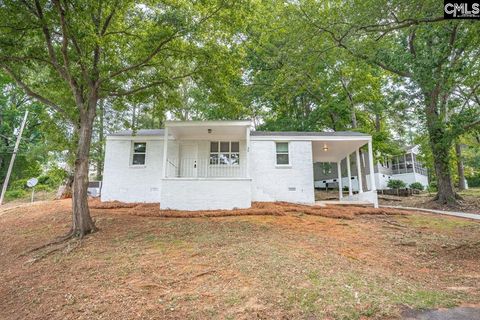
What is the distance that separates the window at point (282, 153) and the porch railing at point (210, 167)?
1745 mm

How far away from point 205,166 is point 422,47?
11675 millimetres

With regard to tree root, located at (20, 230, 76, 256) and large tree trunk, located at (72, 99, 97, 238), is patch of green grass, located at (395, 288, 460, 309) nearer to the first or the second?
large tree trunk, located at (72, 99, 97, 238)

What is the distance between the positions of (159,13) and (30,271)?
7.03m

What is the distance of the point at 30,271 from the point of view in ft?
16.5

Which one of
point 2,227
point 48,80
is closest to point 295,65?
point 48,80

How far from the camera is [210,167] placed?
12.6 metres

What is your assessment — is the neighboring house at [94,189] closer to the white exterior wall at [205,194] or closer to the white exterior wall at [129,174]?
the white exterior wall at [129,174]

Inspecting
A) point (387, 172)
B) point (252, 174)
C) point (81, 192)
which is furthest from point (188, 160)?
point (387, 172)

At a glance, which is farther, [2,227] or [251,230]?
[2,227]

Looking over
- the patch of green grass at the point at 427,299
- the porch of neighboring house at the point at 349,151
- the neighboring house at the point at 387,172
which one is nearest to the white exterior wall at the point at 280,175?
the porch of neighboring house at the point at 349,151

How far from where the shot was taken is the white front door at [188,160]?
12445mm

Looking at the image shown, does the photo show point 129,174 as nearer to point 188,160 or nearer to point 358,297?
point 188,160

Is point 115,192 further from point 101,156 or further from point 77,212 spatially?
point 101,156

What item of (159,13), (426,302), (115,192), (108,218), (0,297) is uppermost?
(159,13)
